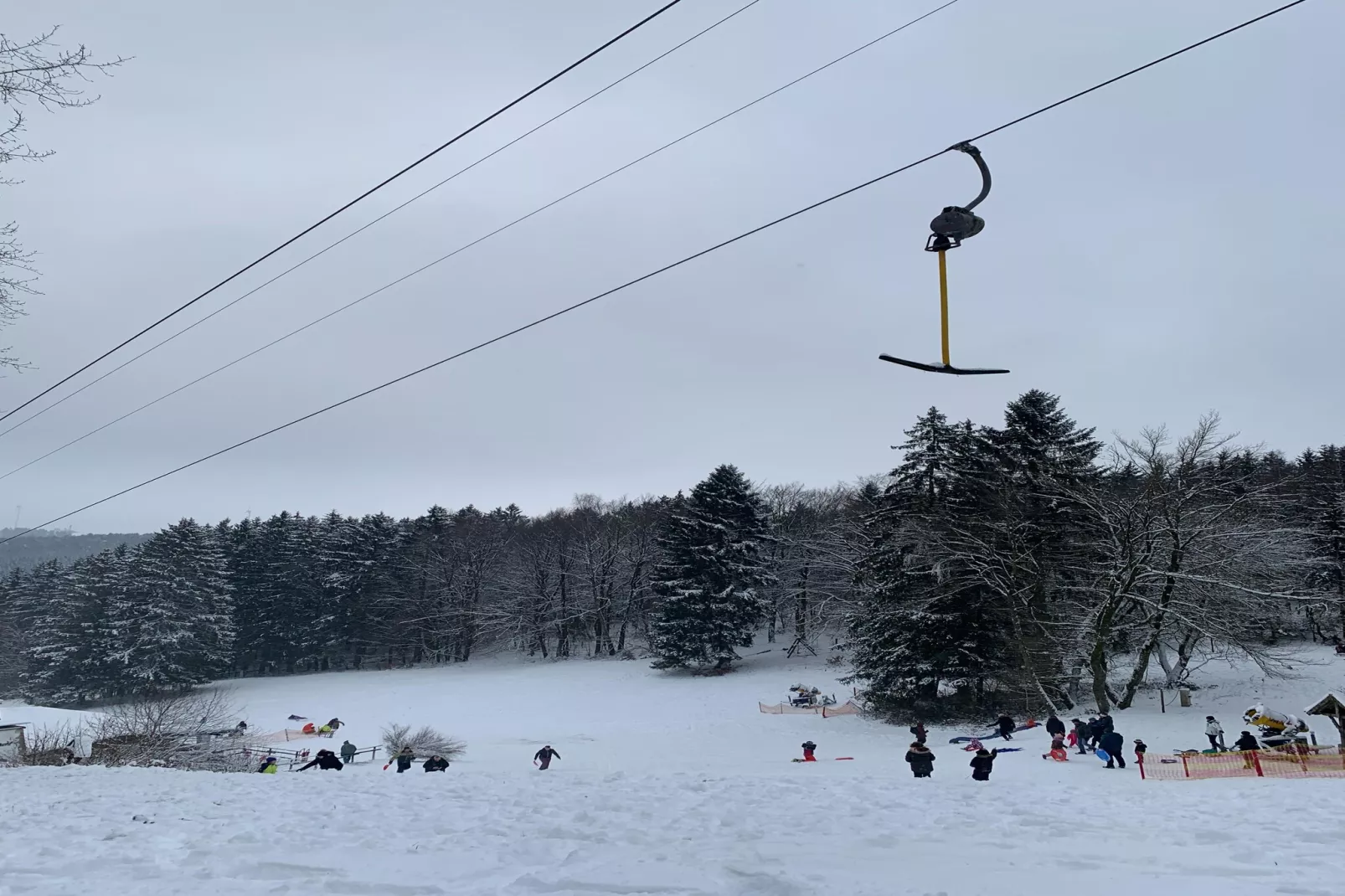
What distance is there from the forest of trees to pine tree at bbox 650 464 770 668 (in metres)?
0.15

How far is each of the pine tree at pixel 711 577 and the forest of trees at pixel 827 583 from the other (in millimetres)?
153

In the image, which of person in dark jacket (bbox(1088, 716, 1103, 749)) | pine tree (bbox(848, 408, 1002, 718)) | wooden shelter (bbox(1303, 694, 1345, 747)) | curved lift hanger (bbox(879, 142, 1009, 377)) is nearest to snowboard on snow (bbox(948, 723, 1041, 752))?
pine tree (bbox(848, 408, 1002, 718))

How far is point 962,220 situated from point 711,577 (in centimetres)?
4177

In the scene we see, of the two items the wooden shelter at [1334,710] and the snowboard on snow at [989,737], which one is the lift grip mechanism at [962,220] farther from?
the snowboard on snow at [989,737]

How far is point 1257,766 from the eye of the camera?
15031 mm

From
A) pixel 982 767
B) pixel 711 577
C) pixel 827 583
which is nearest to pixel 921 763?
pixel 982 767

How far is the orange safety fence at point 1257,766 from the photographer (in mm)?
15008

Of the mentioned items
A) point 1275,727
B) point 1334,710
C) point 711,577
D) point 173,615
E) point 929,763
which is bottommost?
point 929,763

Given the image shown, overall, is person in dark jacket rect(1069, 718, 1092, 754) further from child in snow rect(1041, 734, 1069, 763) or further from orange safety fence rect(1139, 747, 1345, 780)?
orange safety fence rect(1139, 747, 1345, 780)

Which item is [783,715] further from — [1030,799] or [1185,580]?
[1030,799]

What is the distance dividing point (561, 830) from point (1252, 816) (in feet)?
29.1

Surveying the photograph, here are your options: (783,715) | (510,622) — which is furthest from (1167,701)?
(510,622)

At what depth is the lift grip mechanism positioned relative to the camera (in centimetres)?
746

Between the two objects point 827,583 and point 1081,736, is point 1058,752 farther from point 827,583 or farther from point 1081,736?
point 827,583
